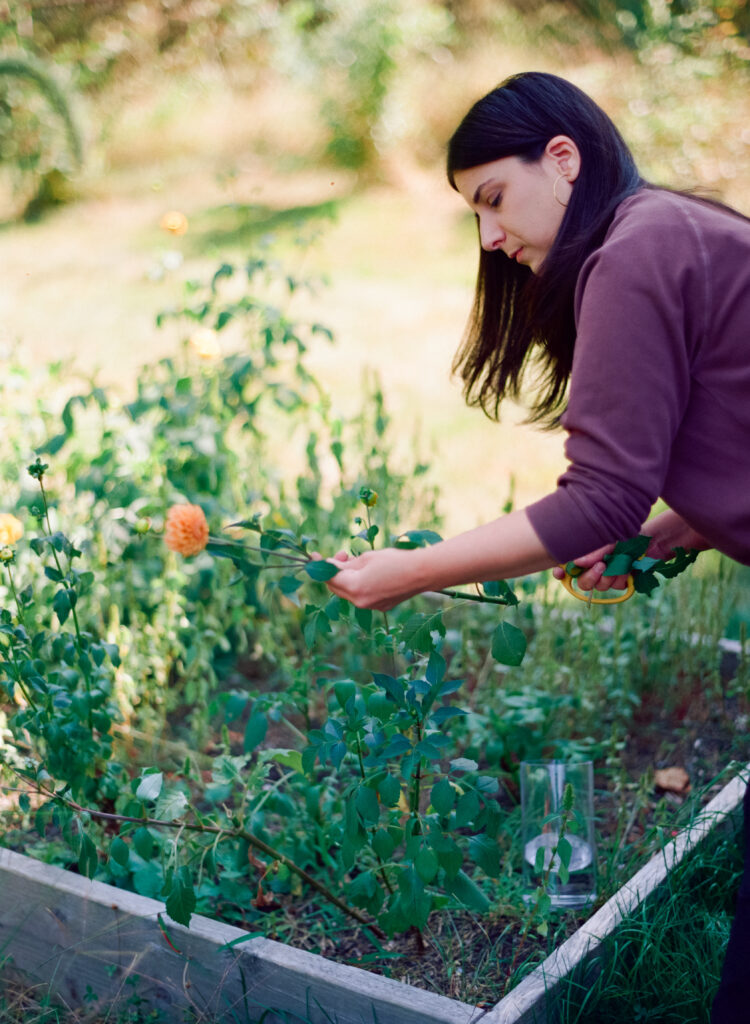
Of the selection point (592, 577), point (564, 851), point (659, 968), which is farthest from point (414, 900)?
point (592, 577)

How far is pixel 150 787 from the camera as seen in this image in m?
1.64

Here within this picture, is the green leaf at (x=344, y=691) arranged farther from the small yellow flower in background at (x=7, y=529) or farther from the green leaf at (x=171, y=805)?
the small yellow flower in background at (x=7, y=529)

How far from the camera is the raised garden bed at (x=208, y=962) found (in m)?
1.63

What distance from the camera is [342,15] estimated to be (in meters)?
8.84

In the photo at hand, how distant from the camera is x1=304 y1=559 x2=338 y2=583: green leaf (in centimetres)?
151

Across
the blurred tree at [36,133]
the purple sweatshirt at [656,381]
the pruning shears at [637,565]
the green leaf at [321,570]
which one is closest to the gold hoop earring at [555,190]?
the purple sweatshirt at [656,381]

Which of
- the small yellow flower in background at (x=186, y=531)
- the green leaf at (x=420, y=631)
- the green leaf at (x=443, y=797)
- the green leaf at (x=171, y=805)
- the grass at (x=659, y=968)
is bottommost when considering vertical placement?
the grass at (x=659, y=968)

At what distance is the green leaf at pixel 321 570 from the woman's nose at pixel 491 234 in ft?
1.70

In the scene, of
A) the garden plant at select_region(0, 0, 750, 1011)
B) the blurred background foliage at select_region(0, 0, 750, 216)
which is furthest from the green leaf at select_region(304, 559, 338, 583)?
the blurred background foliage at select_region(0, 0, 750, 216)

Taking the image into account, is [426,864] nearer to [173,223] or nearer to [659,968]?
[659,968]

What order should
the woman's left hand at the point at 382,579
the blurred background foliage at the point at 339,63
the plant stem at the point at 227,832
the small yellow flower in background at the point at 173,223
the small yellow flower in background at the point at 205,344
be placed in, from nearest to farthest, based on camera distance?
the woman's left hand at the point at 382,579, the plant stem at the point at 227,832, the small yellow flower in background at the point at 205,344, the small yellow flower in background at the point at 173,223, the blurred background foliage at the point at 339,63

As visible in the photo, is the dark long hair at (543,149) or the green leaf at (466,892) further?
the green leaf at (466,892)

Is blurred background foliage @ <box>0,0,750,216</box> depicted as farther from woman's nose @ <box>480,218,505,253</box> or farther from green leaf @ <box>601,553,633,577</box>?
green leaf @ <box>601,553,633,577</box>

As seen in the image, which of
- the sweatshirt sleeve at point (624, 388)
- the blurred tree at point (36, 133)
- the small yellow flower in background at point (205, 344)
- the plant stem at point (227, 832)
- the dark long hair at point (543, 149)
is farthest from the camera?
the blurred tree at point (36, 133)
